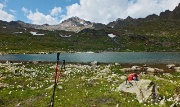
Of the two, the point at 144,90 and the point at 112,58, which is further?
the point at 112,58

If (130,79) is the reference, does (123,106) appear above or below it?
below

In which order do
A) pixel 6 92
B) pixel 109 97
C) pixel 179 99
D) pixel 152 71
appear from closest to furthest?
pixel 179 99, pixel 109 97, pixel 6 92, pixel 152 71

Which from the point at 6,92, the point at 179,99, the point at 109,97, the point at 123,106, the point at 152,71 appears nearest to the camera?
the point at 123,106

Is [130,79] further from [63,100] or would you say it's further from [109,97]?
[63,100]

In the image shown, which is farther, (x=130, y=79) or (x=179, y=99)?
(x=130, y=79)

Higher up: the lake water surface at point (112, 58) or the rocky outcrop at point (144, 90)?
the lake water surface at point (112, 58)

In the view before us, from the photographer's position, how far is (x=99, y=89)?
37.0 meters

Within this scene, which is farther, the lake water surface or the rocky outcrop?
the lake water surface

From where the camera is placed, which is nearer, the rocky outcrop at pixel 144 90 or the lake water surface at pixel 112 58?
the rocky outcrop at pixel 144 90

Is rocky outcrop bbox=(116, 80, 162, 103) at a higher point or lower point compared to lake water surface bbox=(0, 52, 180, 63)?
lower

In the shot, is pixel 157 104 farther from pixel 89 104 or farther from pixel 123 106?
pixel 89 104

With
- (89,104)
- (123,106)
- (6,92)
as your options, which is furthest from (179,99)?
(6,92)

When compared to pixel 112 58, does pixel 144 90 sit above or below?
below

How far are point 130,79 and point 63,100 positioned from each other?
33.2 feet
